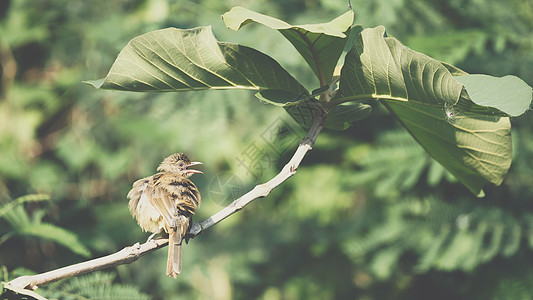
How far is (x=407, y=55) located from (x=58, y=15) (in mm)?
3987

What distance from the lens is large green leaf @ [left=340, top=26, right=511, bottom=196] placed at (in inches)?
36.1

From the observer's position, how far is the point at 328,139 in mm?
3273

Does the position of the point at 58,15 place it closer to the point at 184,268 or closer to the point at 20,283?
the point at 184,268

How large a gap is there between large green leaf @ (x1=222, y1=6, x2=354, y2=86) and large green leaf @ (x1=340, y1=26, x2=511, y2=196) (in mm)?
47

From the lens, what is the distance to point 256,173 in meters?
2.21

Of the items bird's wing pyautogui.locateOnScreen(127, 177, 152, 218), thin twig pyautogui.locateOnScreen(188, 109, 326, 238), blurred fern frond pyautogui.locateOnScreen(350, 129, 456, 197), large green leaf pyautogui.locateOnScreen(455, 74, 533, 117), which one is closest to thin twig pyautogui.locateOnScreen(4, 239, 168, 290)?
thin twig pyautogui.locateOnScreen(188, 109, 326, 238)

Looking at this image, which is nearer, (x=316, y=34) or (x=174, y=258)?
(x=316, y=34)

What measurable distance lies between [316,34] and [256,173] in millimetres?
1300

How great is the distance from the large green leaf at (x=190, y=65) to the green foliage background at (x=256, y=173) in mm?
361

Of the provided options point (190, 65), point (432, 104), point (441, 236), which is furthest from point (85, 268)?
point (441, 236)

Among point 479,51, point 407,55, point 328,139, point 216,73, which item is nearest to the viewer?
point 407,55

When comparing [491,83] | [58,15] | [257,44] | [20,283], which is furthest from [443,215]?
[58,15]

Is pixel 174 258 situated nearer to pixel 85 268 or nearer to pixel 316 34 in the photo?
pixel 85 268

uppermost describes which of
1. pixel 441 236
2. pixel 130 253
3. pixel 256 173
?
pixel 130 253
